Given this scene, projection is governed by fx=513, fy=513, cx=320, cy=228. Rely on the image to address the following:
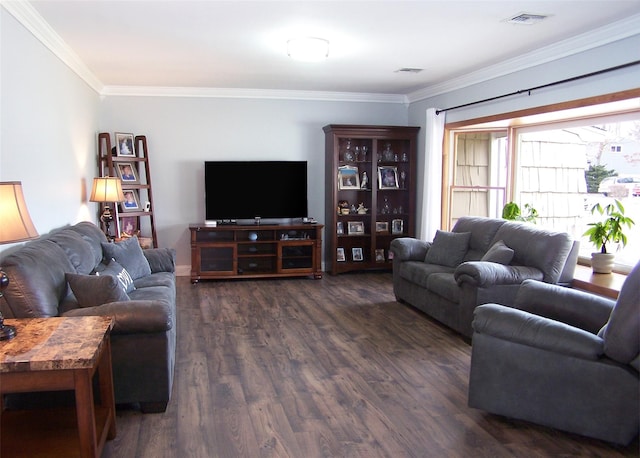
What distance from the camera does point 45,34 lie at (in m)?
3.92

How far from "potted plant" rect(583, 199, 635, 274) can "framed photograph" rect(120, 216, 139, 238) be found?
16.5 feet

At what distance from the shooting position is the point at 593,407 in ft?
8.44

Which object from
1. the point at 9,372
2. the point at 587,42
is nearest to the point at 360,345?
the point at 9,372

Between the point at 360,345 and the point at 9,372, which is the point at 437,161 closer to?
the point at 360,345

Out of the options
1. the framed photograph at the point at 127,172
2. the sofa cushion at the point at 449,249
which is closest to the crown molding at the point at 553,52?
the sofa cushion at the point at 449,249

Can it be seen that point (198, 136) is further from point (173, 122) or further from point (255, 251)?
point (255, 251)

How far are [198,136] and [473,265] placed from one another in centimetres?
421

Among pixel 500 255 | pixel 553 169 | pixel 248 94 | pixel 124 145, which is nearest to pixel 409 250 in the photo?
pixel 500 255

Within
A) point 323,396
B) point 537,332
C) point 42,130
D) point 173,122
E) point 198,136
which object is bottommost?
point 323,396

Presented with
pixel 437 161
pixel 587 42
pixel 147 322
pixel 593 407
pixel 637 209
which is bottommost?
pixel 593 407

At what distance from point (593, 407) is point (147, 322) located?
2378mm

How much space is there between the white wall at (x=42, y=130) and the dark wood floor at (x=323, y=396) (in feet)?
4.84

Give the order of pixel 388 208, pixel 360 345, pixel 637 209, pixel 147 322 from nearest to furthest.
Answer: pixel 147 322
pixel 360 345
pixel 637 209
pixel 388 208

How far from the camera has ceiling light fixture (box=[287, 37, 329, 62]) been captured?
4223 millimetres
